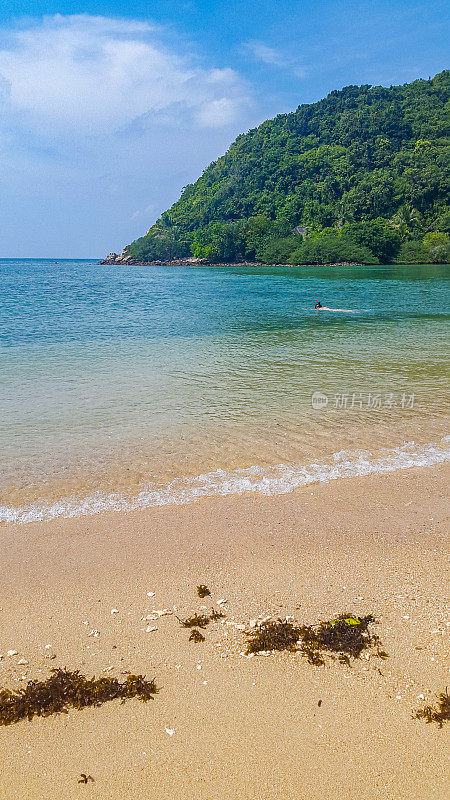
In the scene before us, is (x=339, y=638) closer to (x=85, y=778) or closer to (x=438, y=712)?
(x=438, y=712)

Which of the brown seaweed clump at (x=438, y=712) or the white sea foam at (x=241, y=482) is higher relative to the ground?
the white sea foam at (x=241, y=482)

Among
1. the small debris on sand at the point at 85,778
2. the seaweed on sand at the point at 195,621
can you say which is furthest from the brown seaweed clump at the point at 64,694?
the seaweed on sand at the point at 195,621

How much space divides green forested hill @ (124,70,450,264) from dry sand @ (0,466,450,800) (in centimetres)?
11459

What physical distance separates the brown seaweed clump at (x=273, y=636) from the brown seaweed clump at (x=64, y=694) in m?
0.96

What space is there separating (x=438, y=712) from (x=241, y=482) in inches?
183

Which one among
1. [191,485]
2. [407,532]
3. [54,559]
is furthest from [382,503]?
[54,559]

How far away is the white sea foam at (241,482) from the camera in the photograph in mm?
7270

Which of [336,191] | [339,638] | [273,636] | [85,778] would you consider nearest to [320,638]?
[339,638]

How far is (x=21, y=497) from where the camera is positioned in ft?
25.1

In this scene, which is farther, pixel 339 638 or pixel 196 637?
pixel 196 637

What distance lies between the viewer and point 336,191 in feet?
499

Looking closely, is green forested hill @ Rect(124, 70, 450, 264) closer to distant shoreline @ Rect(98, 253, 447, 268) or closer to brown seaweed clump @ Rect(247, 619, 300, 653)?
distant shoreline @ Rect(98, 253, 447, 268)

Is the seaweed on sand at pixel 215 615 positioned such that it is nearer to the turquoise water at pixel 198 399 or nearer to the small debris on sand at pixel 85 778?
the small debris on sand at pixel 85 778

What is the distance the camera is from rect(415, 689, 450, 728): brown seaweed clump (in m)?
3.64
